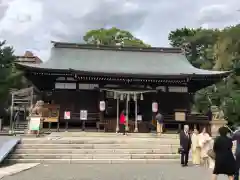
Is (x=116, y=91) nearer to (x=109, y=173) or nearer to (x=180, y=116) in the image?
(x=180, y=116)

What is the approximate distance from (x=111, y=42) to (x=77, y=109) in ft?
95.1

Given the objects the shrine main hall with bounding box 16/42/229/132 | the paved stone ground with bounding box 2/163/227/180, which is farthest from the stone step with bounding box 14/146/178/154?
the shrine main hall with bounding box 16/42/229/132

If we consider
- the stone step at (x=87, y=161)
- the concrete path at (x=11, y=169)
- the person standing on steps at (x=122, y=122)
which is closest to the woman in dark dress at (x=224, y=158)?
the concrete path at (x=11, y=169)

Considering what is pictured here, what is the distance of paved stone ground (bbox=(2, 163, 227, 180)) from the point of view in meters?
8.66

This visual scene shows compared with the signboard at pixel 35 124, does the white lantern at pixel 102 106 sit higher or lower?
higher

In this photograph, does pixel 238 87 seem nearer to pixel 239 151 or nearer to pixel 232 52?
pixel 232 52

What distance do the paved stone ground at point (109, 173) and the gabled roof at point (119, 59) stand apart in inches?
438

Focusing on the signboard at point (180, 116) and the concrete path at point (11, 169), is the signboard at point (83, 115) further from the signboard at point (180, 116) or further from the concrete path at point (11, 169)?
the concrete path at point (11, 169)

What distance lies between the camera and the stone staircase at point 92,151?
12.1 m

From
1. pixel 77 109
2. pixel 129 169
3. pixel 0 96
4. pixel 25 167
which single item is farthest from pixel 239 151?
pixel 0 96

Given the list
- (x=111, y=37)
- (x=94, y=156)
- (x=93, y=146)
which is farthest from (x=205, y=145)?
(x=111, y=37)

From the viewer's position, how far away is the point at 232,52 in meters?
28.0

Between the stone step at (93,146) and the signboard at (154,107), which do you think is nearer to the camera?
the stone step at (93,146)

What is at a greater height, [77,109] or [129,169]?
[77,109]
